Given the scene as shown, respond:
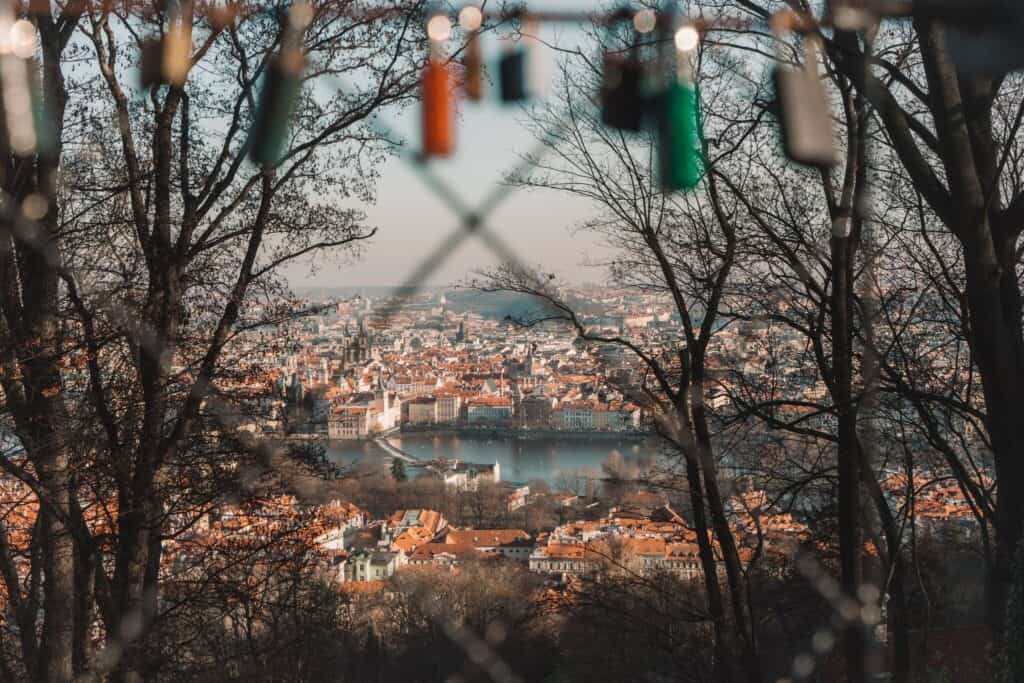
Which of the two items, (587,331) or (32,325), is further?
(587,331)

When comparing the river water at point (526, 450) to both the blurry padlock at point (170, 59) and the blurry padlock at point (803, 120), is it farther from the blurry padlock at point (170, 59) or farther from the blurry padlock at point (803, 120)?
the blurry padlock at point (803, 120)

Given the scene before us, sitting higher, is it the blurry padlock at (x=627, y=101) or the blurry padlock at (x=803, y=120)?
the blurry padlock at (x=627, y=101)

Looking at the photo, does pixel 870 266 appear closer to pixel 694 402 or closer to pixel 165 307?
pixel 694 402

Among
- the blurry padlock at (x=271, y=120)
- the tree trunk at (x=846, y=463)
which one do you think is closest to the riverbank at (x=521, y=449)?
the tree trunk at (x=846, y=463)

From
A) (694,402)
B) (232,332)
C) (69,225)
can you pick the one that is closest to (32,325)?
(69,225)

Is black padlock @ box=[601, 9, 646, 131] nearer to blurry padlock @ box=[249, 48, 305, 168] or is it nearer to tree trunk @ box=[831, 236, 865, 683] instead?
blurry padlock @ box=[249, 48, 305, 168]

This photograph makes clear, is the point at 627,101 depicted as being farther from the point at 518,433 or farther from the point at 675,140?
the point at 518,433
